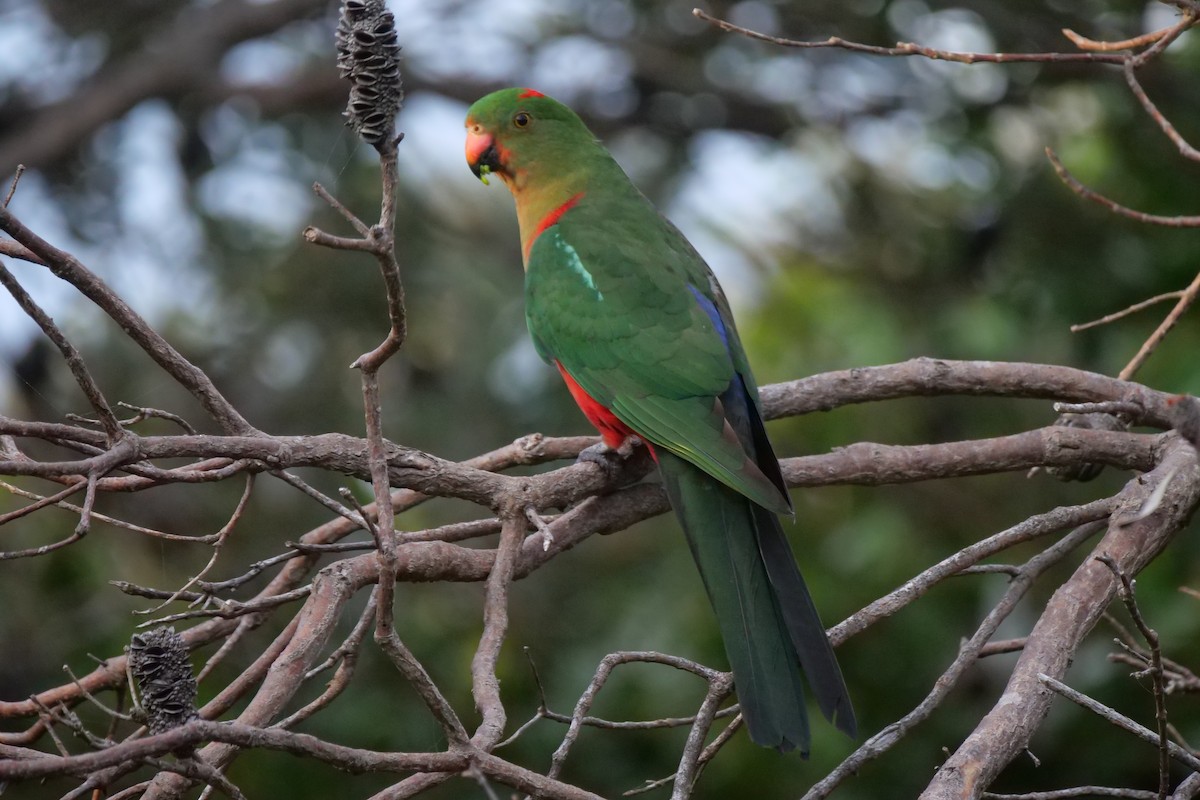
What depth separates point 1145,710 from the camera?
159 inches

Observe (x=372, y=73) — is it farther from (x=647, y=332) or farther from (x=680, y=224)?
(x=680, y=224)

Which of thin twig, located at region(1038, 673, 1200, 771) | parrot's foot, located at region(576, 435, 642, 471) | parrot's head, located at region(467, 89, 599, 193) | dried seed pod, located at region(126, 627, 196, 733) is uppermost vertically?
parrot's head, located at region(467, 89, 599, 193)

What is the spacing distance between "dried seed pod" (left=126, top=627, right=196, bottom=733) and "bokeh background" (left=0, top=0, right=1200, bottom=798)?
2.64 metres

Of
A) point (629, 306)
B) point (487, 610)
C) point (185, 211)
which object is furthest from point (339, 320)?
point (487, 610)

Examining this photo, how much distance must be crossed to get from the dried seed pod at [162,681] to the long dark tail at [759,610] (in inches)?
42.2

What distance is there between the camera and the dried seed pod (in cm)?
162

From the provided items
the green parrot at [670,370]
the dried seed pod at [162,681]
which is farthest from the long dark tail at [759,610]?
the dried seed pod at [162,681]

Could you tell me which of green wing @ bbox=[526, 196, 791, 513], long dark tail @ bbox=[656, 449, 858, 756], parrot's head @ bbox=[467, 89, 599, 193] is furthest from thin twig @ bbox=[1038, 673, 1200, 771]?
parrot's head @ bbox=[467, 89, 599, 193]

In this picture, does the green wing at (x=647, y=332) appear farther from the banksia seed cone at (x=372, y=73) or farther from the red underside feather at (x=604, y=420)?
the banksia seed cone at (x=372, y=73)

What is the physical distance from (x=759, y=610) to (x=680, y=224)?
11.6 feet

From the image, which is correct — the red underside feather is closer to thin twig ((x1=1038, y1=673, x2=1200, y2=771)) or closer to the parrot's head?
the parrot's head

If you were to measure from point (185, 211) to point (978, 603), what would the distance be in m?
3.90

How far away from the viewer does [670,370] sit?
3029mm

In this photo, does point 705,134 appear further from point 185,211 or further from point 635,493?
point 635,493
